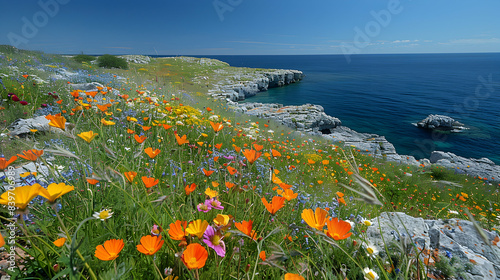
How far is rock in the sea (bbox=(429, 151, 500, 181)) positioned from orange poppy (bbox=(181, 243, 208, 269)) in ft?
56.6

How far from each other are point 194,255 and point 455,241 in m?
2.69

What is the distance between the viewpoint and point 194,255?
3.02 ft

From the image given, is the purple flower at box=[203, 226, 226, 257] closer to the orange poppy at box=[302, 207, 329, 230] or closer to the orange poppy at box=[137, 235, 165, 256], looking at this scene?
the orange poppy at box=[137, 235, 165, 256]

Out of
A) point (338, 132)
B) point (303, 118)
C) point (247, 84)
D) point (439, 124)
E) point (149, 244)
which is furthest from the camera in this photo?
point (247, 84)

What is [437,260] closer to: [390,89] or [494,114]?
[494,114]

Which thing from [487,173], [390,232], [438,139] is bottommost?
[438,139]

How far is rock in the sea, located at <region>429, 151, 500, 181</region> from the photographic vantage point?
1421 centimetres

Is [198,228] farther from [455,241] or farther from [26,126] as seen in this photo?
[26,126]

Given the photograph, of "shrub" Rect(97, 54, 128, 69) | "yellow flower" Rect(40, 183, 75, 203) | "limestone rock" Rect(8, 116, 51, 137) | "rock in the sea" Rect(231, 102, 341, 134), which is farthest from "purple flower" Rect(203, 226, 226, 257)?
"shrub" Rect(97, 54, 128, 69)

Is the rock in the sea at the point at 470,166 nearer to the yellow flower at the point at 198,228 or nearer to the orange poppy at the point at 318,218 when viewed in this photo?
the orange poppy at the point at 318,218

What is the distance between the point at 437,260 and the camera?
69.3 inches

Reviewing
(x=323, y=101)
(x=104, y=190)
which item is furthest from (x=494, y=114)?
(x=104, y=190)

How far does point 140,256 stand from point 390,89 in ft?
218

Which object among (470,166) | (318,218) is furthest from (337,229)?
(470,166)
